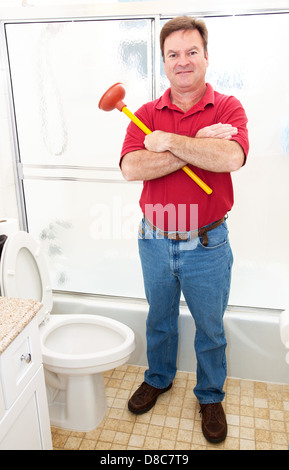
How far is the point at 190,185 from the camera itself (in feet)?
4.86

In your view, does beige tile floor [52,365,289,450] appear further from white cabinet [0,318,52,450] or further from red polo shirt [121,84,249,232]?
red polo shirt [121,84,249,232]

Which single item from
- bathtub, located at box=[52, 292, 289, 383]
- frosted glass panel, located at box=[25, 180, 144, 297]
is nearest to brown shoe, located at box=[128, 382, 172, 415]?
bathtub, located at box=[52, 292, 289, 383]

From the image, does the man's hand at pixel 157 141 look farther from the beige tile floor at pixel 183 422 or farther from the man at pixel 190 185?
the beige tile floor at pixel 183 422

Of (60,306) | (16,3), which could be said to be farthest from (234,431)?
(16,3)

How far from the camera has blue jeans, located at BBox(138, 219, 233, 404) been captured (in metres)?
1.55

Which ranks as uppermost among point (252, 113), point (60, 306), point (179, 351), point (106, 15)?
point (106, 15)

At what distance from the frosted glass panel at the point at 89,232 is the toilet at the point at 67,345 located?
16.6 inches

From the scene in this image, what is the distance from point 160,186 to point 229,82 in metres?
0.61

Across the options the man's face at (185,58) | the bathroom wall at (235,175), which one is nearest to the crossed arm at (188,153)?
the man's face at (185,58)

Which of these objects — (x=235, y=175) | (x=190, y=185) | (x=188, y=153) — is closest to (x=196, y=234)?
(x=190, y=185)

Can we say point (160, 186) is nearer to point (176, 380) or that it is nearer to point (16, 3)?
point (176, 380)

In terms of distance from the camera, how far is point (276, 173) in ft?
6.11

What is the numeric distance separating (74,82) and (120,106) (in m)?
0.52
